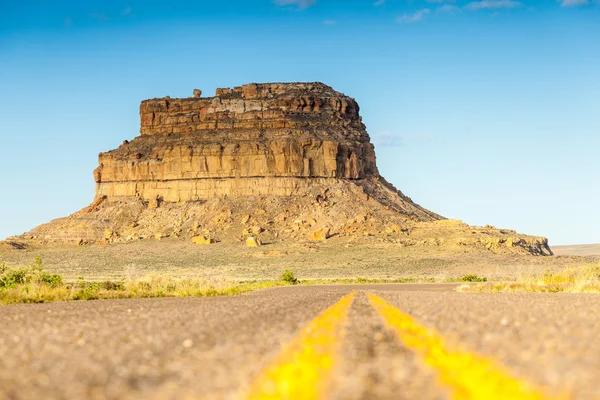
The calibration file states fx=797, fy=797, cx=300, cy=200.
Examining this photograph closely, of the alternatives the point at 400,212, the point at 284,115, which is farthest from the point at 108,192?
the point at 400,212

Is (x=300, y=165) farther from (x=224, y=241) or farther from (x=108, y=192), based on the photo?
(x=108, y=192)

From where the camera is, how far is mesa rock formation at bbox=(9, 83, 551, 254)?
89.7m

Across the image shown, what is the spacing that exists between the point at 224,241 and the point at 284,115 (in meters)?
22.9

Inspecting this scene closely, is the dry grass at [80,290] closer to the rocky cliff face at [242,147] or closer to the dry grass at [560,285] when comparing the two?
the dry grass at [560,285]

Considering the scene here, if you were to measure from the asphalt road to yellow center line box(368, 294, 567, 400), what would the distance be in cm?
2

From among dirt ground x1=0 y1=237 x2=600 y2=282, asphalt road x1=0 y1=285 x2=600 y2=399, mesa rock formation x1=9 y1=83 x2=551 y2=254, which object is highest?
mesa rock formation x1=9 y1=83 x2=551 y2=254

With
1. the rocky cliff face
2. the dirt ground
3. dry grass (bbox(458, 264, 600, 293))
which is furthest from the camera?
the rocky cliff face

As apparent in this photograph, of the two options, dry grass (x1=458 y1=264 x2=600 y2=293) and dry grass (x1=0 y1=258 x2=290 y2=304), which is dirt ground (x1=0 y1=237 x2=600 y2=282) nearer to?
dry grass (x1=458 y1=264 x2=600 y2=293)

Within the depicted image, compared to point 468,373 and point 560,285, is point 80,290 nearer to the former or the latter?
point 560,285

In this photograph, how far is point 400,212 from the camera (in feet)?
309

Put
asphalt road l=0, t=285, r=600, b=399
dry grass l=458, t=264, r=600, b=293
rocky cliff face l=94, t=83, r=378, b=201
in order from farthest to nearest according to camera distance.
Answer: rocky cliff face l=94, t=83, r=378, b=201 → dry grass l=458, t=264, r=600, b=293 → asphalt road l=0, t=285, r=600, b=399

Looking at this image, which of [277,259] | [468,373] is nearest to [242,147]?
[277,259]

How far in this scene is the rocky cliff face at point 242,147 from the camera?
98125mm

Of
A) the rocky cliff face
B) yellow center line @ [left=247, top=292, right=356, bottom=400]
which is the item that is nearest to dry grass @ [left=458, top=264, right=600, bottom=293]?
yellow center line @ [left=247, top=292, right=356, bottom=400]
